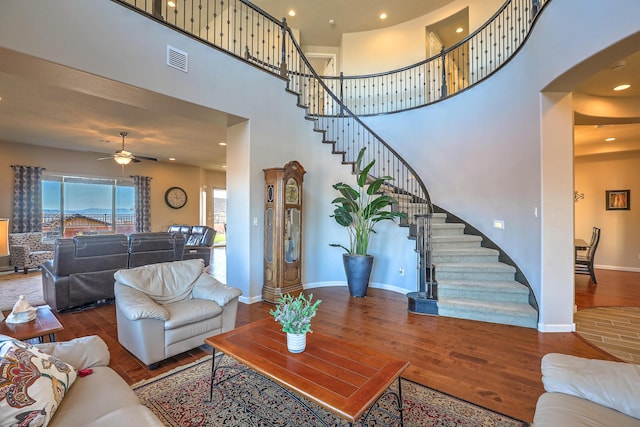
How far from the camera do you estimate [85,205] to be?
28.6 feet

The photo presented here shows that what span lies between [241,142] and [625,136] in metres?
7.77

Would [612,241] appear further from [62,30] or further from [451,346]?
[62,30]

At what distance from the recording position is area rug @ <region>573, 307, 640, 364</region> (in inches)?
121

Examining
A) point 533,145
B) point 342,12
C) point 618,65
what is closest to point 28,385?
point 533,145

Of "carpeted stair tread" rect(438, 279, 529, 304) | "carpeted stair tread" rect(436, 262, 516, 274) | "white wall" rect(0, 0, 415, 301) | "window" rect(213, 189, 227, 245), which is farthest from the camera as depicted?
"window" rect(213, 189, 227, 245)

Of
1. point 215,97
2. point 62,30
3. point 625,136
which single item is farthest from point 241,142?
point 625,136

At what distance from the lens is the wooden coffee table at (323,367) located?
153 cm

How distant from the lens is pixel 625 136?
6.39m

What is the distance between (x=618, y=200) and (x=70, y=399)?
400 inches

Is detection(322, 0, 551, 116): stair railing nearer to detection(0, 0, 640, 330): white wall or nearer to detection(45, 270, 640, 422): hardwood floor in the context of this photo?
detection(0, 0, 640, 330): white wall

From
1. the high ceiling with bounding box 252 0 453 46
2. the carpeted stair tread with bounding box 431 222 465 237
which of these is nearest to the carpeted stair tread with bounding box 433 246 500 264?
the carpeted stair tread with bounding box 431 222 465 237

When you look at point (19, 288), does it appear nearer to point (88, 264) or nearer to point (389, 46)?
point (88, 264)

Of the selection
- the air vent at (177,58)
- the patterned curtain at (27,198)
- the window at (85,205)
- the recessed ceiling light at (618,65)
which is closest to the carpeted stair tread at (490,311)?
the recessed ceiling light at (618,65)

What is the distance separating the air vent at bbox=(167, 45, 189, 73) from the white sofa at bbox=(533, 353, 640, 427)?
442 cm
